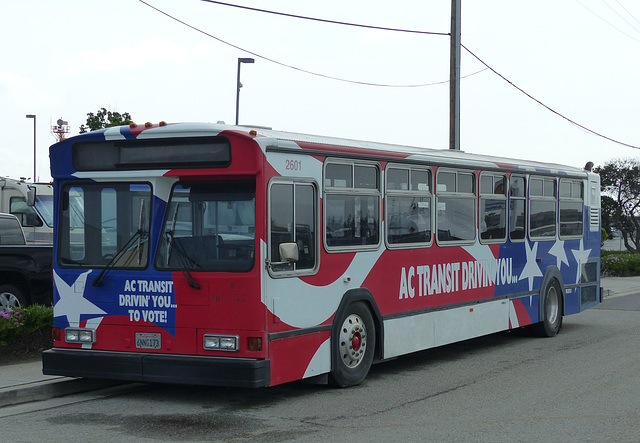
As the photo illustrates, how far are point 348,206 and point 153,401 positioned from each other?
9.51ft

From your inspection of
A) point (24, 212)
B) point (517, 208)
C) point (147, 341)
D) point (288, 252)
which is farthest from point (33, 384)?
point (24, 212)

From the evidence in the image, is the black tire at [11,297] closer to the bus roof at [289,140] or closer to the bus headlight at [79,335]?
the bus headlight at [79,335]

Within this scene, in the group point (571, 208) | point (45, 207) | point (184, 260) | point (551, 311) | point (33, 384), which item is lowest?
point (33, 384)

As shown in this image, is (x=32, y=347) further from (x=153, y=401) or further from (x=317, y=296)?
(x=317, y=296)

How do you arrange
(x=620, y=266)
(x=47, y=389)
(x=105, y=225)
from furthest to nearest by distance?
(x=620, y=266) < (x=47, y=389) < (x=105, y=225)

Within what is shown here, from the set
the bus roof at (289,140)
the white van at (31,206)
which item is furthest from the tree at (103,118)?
the bus roof at (289,140)

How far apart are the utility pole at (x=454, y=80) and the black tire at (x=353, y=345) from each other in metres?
12.4

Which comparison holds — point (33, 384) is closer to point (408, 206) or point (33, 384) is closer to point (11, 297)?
point (11, 297)

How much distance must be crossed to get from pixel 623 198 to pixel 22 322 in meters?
50.5

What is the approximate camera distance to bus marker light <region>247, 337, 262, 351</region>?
852cm

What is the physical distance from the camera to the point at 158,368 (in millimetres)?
8773

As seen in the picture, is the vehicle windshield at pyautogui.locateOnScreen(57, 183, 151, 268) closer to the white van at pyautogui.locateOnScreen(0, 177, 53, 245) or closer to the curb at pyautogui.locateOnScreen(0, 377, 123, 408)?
the curb at pyautogui.locateOnScreen(0, 377, 123, 408)

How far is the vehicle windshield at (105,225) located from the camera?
29.8ft

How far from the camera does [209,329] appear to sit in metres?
8.68
